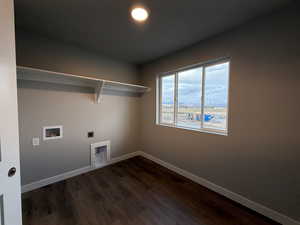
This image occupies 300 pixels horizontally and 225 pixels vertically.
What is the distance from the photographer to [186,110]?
8.34ft

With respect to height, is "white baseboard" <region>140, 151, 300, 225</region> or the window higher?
the window

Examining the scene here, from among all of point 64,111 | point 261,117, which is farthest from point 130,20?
point 261,117

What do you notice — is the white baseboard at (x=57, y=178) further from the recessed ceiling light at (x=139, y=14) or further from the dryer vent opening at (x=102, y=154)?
the recessed ceiling light at (x=139, y=14)

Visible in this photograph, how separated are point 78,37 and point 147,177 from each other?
274cm

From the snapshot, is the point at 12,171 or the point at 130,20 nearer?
the point at 12,171

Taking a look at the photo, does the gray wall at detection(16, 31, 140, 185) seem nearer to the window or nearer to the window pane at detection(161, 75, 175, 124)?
the window pane at detection(161, 75, 175, 124)

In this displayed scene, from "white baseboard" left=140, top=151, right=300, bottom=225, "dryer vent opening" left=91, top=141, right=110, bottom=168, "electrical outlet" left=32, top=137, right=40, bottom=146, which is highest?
"electrical outlet" left=32, top=137, right=40, bottom=146

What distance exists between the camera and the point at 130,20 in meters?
1.65

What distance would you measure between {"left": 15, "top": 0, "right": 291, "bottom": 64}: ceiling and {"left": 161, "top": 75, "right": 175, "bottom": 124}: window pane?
2.43ft

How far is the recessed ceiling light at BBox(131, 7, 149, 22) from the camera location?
4.84 feet

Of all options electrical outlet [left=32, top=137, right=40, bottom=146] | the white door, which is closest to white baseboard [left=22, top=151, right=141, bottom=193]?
electrical outlet [left=32, top=137, right=40, bottom=146]

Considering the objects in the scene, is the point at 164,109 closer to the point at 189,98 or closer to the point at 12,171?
the point at 189,98

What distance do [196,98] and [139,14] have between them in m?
1.59

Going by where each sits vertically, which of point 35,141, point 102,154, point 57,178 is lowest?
point 57,178
